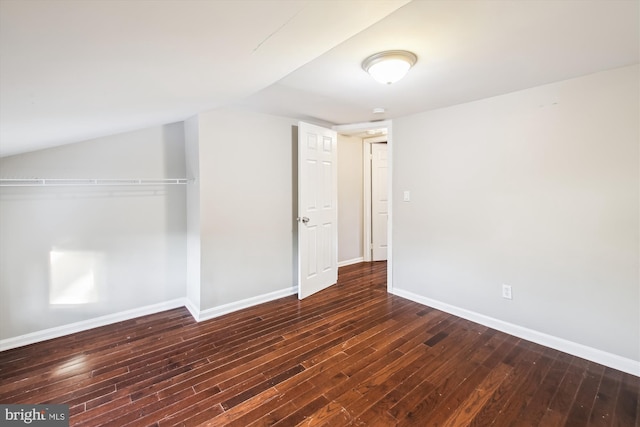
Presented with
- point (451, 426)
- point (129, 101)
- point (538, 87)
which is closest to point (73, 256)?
point (129, 101)

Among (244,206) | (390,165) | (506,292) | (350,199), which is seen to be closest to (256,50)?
(244,206)

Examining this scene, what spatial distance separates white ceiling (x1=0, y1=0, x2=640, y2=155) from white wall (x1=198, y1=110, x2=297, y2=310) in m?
0.52

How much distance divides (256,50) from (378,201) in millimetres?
4075

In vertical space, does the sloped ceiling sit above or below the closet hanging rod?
above

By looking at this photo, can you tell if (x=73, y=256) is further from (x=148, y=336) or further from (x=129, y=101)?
(x=129, y=101)

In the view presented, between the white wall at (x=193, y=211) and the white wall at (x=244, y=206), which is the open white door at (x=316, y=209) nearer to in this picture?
the white wall at (x=244, y=206)

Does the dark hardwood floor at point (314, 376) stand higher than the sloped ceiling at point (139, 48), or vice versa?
the sloped ceiling at point (139, 48)

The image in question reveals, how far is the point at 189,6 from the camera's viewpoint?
0.83 meters

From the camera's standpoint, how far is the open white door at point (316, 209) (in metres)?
3.29

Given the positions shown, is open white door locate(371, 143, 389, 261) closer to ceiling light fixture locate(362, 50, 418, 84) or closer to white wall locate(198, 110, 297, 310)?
white wall locate(198, 110, 297, 310)

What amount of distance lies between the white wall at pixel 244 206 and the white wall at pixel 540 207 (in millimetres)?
1525

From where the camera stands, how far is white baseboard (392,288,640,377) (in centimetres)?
201

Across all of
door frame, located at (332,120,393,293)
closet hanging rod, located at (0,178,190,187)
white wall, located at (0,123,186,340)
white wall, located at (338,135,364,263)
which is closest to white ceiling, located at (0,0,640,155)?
closet hanging rod, located at (0,178,190,187)

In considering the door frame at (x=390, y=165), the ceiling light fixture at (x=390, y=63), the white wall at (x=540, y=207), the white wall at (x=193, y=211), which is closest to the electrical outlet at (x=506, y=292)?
the white wall at (x=540, y=207)
